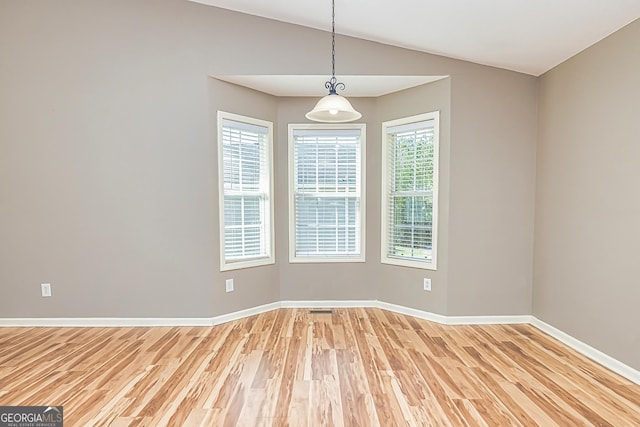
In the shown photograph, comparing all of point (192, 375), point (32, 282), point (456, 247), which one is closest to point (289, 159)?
point (456, 247)

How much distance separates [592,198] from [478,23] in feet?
5.74

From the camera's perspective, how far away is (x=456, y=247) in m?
3.43

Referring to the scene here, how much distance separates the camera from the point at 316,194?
4.05 m

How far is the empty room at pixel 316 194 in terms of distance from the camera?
258cm

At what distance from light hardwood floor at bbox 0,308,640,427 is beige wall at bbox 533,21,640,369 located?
0.38 metres

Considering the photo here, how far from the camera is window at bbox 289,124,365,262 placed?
13.1 ft

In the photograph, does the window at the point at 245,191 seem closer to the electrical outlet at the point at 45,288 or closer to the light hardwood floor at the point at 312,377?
the light hardwood floor at the point at 312,377

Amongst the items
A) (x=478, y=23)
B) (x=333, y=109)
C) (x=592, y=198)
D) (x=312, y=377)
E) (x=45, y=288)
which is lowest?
(x=312, y=377)

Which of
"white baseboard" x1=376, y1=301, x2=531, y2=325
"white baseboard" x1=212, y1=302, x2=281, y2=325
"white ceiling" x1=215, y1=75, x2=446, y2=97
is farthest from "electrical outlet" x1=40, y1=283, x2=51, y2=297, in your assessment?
"white baseboard" x1=376, y1=301, x2=531, y2=325

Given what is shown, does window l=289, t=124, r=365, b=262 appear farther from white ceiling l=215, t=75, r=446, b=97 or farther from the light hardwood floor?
the light hardwood floor

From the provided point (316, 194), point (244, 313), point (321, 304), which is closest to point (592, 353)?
point (321, 304)

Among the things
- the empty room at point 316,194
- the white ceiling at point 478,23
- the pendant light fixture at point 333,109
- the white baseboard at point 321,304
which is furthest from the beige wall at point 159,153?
the pendant light fixture at point 333,109

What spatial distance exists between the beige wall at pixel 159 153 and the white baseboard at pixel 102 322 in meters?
0.06

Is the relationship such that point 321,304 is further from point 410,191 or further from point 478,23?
point 478,23
